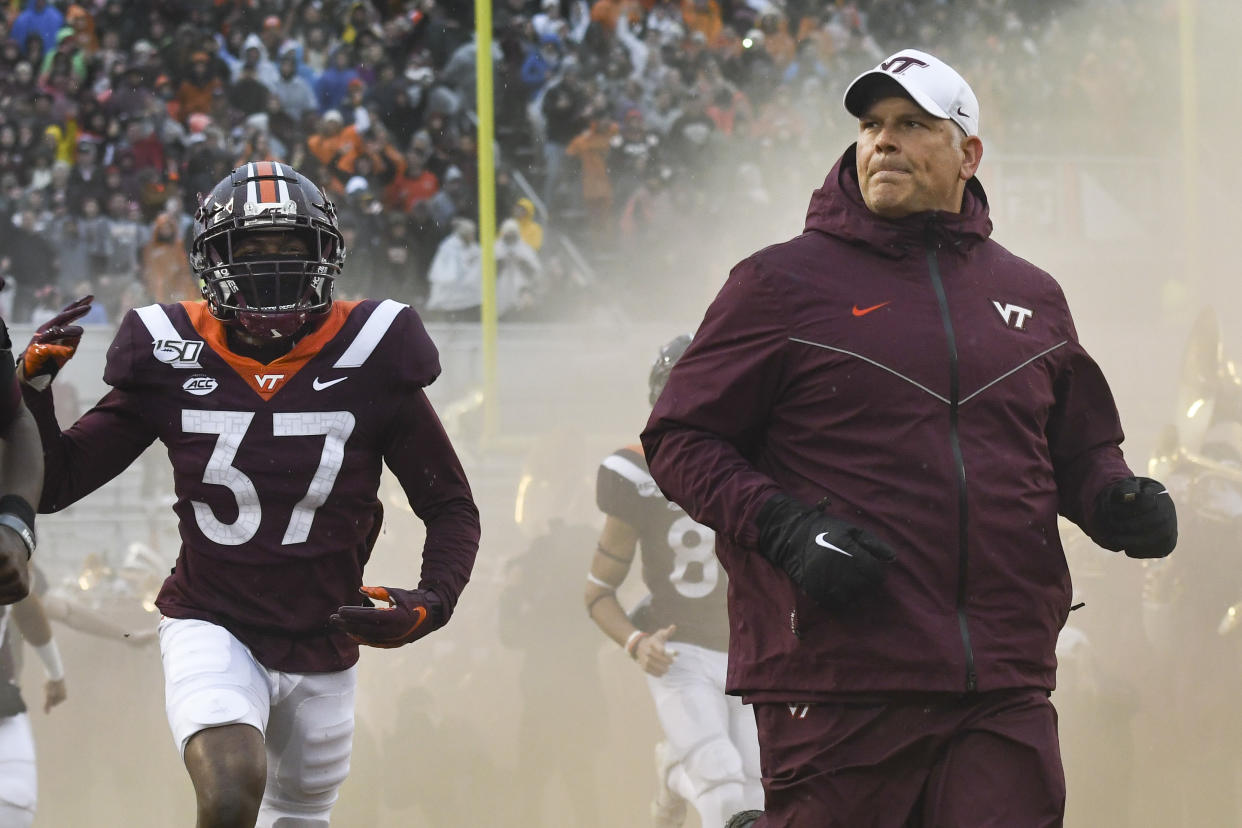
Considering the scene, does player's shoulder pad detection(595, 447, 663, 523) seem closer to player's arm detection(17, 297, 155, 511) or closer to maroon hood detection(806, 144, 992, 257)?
player's arm detection(17, 297, 155, 511)

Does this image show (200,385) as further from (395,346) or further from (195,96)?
(195,96)

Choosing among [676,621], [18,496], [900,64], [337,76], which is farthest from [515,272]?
[18,496]

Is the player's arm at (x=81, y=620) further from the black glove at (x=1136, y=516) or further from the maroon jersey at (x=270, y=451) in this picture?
the black glove at (x=1136, y=516)

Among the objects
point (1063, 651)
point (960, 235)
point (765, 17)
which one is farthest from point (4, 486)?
point (765, 17)

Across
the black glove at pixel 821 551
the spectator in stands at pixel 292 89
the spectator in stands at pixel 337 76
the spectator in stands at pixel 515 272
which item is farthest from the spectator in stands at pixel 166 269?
the black glove at pixel 821 551

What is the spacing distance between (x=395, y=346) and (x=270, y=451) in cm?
34

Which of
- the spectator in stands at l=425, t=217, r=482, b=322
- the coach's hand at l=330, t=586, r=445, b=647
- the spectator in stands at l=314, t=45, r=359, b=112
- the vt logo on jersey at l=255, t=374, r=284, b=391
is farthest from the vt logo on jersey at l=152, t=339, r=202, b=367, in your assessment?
the spectator in stands at l=314, t=45, r=359, b=112

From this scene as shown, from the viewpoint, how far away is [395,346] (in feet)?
11.3

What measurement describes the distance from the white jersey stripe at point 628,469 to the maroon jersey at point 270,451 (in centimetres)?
188

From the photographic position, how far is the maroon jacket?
266cm

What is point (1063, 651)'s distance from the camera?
22.6ft

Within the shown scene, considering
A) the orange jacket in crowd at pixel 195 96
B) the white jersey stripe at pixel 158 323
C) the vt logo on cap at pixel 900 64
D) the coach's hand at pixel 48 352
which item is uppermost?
the orange jacket in crowd at pixel 195 96

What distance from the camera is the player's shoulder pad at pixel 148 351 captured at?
3385 millimetres

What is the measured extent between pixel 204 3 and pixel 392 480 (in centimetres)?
435
